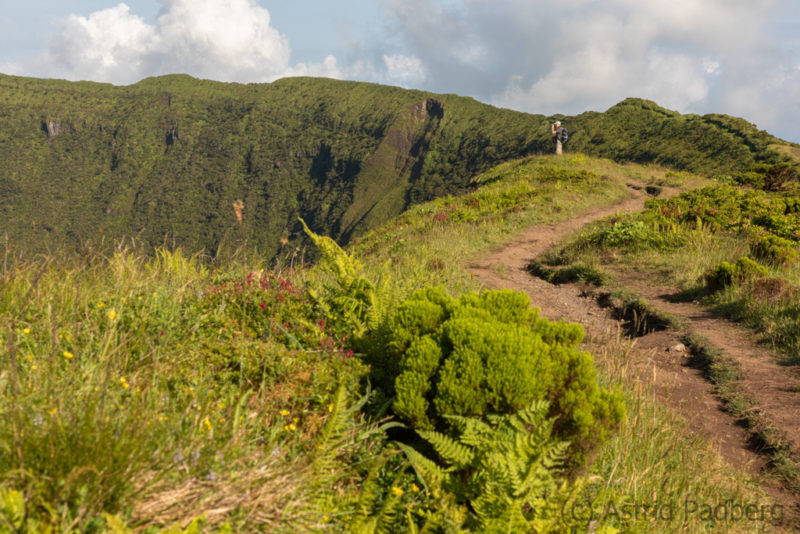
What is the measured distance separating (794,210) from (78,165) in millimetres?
235652

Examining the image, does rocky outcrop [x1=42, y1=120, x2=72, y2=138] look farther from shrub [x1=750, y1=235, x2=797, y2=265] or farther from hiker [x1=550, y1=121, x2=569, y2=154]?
shrub [x1=750, y1=235, x2=797, y2=265]

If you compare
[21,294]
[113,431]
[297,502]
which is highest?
[21,294]

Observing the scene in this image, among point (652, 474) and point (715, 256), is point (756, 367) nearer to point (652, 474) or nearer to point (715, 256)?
point (652, 474)

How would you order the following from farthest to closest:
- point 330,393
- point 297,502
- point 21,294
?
point 21,294
point 330,393
point 297,502

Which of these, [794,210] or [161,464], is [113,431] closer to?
[161,464]

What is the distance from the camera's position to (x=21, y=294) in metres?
3.02

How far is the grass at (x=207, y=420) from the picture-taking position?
1494mm

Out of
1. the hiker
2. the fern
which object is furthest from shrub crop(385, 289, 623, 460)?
the hiker

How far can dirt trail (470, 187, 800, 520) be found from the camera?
12.8ft

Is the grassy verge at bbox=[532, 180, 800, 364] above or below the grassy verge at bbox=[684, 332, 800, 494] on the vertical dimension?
above

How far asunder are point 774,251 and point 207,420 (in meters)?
9.62

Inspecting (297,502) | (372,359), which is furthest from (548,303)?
(297,502)

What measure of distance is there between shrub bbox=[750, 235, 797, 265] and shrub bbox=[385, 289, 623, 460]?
7463 mm

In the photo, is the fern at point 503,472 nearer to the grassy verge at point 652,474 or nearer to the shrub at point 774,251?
the grassy verge at point 652,474
